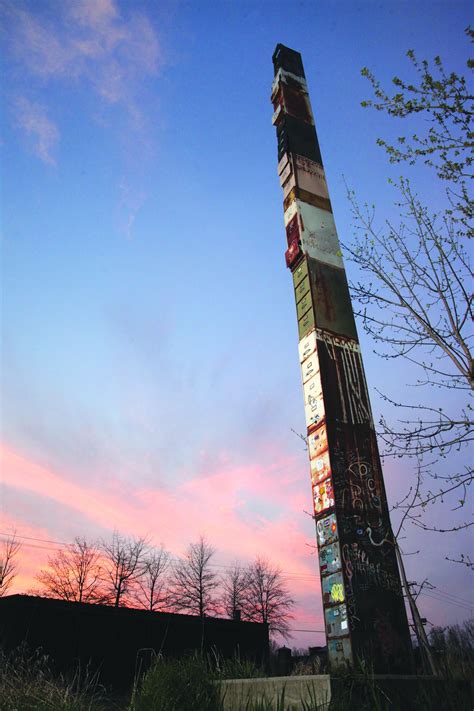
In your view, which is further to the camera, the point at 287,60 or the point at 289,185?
the point at 287,60

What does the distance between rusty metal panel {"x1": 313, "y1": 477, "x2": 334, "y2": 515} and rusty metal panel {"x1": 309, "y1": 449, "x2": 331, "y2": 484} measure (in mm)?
65

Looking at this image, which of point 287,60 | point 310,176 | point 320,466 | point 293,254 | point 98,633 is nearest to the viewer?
point 320,466

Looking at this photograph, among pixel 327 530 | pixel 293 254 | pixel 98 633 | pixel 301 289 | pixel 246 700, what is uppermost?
pixel 293 254

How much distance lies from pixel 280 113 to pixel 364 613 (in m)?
9.28

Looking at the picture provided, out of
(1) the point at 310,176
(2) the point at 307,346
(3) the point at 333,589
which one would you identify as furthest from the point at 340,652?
(1) the point at 310,176

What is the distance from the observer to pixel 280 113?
10203 millimetres

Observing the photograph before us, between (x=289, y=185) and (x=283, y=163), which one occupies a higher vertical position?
(x=283, y=163)

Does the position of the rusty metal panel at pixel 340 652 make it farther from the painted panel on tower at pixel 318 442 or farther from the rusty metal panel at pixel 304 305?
the rusty metal panel at pixel 304 305

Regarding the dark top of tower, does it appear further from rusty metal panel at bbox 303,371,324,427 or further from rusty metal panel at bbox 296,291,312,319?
rusty metal panel at bbox 303,371,324,427

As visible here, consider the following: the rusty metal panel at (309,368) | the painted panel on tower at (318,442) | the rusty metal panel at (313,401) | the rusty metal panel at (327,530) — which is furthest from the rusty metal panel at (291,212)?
the rusty metal panel at (327,530)

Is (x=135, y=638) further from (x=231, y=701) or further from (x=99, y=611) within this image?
(x=231, y=701)

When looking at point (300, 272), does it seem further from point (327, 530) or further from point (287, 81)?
point (287, 81)

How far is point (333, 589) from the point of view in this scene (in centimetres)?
567

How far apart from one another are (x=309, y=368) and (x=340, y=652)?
3.50 metres
